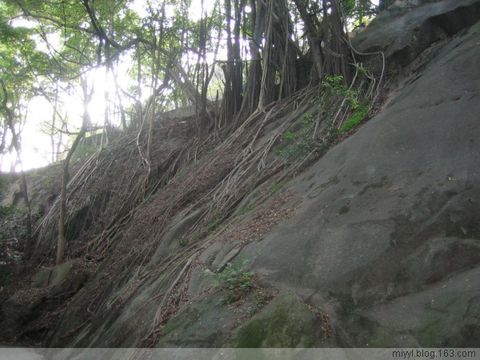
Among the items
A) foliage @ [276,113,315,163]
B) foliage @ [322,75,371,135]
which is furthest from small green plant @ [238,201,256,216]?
foliage @ [322,75,371,135]

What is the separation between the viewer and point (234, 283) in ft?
10.8

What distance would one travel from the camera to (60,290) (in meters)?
6.79

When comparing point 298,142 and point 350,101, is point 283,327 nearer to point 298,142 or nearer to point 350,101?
point 298,142

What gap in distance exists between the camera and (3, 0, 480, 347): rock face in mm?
2631

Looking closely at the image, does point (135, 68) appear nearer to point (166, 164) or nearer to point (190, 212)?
point (166, 164)

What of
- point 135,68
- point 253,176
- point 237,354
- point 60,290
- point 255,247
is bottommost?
point 60,290

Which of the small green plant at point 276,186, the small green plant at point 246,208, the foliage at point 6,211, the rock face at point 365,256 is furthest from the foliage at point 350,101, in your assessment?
the foliage at point 6,211

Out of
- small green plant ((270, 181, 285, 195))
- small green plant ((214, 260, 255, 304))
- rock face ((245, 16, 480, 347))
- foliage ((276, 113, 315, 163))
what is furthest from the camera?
foliage ((276, 113, 315, 163))

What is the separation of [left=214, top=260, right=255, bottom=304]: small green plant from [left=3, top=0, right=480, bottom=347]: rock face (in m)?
0.01

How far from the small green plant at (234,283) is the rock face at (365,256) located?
11mm

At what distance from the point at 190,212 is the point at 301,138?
1655mm

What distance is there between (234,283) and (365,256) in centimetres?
92

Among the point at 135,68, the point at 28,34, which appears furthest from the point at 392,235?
the point at 135,68

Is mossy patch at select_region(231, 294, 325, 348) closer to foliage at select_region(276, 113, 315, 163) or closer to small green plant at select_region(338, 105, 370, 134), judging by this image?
foliage at select_region(276, 113, 315, 163)
